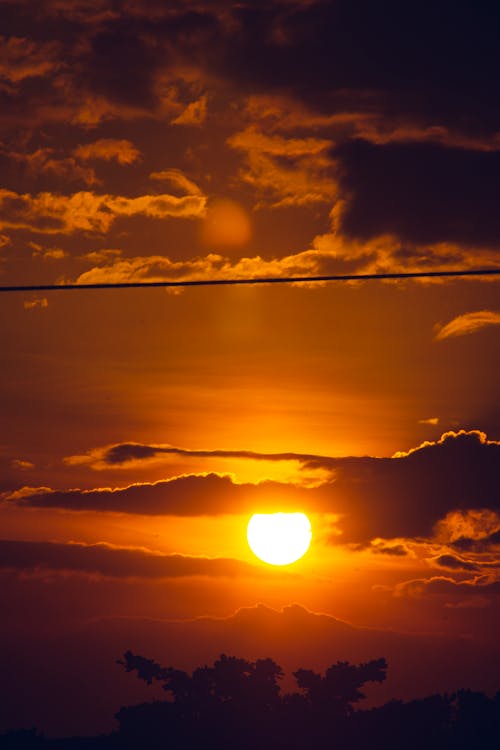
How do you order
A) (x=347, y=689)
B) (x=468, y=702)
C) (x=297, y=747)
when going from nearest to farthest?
(x=347, y=689) → (x=297, y=747) → (x=468, y=702)

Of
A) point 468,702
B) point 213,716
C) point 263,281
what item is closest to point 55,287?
point 263,281

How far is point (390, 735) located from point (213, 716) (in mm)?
10389

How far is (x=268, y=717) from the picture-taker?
6506 centimetres

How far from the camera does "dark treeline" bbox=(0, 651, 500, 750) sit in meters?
63.5

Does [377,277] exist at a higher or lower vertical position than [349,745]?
higher

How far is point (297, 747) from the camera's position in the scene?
65750 mm

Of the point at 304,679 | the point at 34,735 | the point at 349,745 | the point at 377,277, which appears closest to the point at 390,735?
the point at 349,745

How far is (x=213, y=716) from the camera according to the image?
217 feet

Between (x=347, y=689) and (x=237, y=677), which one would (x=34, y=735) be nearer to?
(x=237, y=677)

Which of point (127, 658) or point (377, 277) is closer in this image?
point (377, 277)

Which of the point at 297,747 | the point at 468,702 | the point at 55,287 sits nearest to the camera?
the point at 55,287

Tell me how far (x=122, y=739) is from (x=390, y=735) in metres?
15.0

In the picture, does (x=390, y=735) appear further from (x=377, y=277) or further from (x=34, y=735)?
(x=377, y=277)

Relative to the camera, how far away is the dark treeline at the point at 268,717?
63500 millimetres
